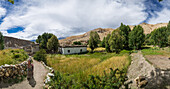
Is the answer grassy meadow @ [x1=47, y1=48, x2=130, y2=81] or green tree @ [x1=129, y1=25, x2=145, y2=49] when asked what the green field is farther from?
green tree @ [x1=129, y1=25, x2=145, y2=49]

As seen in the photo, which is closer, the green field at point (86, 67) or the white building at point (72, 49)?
the green field at point (86, 67)

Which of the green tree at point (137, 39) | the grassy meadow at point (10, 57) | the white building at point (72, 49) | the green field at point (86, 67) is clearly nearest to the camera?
the green field at point (86, 67)

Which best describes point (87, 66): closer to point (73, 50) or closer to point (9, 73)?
point (9, 73)

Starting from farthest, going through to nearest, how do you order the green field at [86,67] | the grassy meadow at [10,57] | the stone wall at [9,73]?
the grassy meadow at [10,57] < the green field at [86,67] < the stone wall at [9,73]

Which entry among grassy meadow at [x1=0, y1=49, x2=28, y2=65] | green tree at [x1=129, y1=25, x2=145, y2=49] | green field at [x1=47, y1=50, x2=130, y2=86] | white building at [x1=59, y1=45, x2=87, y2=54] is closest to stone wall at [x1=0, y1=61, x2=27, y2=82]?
grassy meadow at [x1=0, y1=49, x2=28, y2=65]

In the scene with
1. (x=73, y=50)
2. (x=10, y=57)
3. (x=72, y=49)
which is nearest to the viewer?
(x=10, y=57)

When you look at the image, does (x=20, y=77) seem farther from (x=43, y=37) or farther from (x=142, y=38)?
(x=142, y=38)

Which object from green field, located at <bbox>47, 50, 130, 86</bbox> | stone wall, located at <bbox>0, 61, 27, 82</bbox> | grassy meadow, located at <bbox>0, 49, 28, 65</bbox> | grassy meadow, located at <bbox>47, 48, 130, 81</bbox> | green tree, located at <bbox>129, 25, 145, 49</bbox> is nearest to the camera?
stone wall, located at <bbox>0, 61, 27, 82</bbox>

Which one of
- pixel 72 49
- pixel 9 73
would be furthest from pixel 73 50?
pixel 9 73

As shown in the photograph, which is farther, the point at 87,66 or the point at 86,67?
the point at 87,66

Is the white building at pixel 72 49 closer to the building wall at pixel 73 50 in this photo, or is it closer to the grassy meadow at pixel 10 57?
the building wall at pixel 73 50

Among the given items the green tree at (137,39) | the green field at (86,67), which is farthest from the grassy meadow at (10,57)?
the green tree at (137,39)

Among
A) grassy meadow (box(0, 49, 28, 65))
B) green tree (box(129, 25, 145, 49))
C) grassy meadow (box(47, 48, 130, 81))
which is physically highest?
green tree (box(129, 25, 145, 49))

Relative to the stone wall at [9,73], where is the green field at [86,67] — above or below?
below
